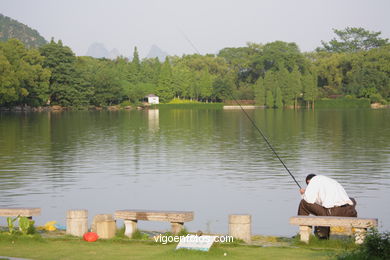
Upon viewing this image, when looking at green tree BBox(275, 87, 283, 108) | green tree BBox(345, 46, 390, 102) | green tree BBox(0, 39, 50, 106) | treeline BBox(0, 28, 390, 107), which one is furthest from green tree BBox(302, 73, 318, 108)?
green tree BBox(0, 39, 50, 106)

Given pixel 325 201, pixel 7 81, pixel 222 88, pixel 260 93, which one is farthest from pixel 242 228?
pixel 222 88

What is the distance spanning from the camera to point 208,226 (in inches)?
509

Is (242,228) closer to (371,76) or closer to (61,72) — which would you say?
(61,72)

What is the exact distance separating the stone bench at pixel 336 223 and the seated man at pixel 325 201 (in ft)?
2.19

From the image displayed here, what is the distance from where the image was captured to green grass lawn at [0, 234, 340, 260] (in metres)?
7.97

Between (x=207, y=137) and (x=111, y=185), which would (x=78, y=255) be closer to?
(x=111, y=185)

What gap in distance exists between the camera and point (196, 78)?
118 m

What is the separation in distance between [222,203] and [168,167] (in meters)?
7.30

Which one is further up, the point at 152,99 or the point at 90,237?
the point at 152,99

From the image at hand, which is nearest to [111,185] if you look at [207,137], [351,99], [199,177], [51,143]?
[199,177]

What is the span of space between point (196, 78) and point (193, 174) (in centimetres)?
9758

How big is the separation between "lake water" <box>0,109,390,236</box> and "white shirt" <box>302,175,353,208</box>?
2.45 m

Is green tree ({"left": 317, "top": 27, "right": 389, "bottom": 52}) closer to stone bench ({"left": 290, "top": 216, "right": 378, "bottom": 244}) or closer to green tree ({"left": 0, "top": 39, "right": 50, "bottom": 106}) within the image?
green tree ({"left": 0, "top": 39, "right": 50, "bottom": 106})

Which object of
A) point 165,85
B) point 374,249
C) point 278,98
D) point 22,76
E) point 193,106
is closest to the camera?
point 374,249
